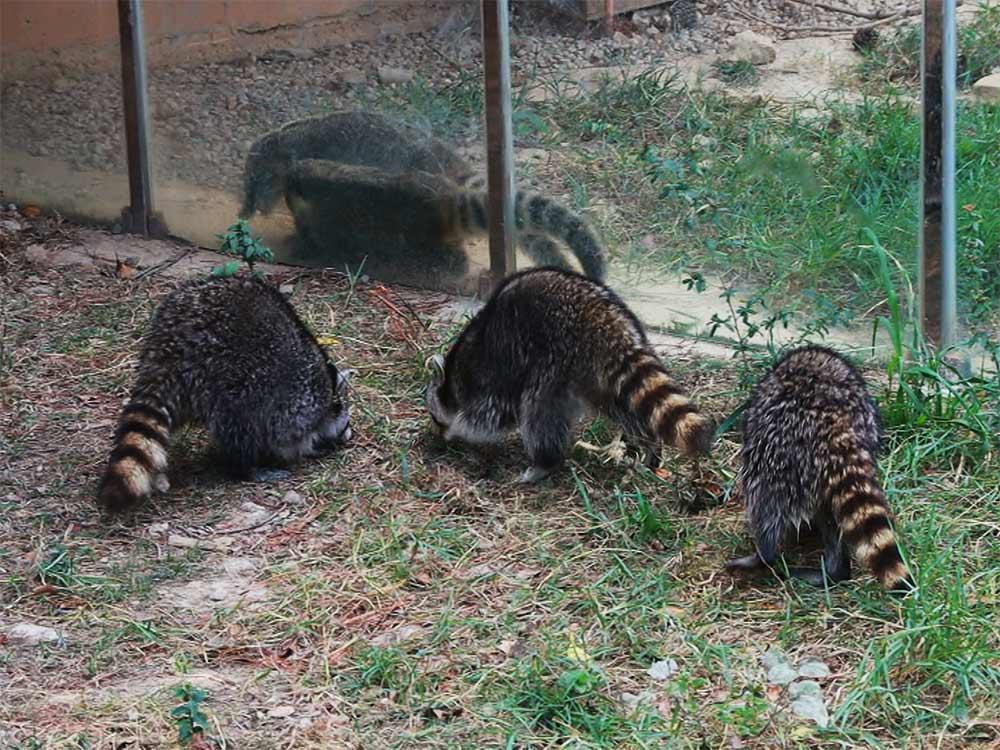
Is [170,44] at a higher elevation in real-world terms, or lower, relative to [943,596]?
higher

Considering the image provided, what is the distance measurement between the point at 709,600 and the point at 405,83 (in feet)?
13.6

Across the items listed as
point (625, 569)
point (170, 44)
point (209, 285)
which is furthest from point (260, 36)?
point (625, 569)

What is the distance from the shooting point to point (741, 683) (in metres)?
5.07

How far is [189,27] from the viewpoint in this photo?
9.65 metres

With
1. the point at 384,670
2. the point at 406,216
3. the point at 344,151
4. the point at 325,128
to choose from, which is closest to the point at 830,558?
the point at 384,670

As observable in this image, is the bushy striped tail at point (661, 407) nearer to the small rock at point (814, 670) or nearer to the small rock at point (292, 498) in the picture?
the small rock at point (814, 670)

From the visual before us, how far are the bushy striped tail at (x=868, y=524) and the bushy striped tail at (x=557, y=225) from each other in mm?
2959

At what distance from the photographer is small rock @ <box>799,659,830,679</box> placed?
16.8 feet

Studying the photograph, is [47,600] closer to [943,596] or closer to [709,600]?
[709,600]

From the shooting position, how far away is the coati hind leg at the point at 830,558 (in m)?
5.64

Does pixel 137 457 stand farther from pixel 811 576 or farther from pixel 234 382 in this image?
pixel 811 576

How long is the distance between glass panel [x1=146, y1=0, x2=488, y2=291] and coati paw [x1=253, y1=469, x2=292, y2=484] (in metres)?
2.26

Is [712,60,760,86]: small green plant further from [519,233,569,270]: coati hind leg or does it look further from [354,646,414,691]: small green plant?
[354,646,414,691]: small green plant

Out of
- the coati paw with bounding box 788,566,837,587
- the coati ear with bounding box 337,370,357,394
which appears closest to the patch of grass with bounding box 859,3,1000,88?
the coati paw with bounding box 788,566,837,587
